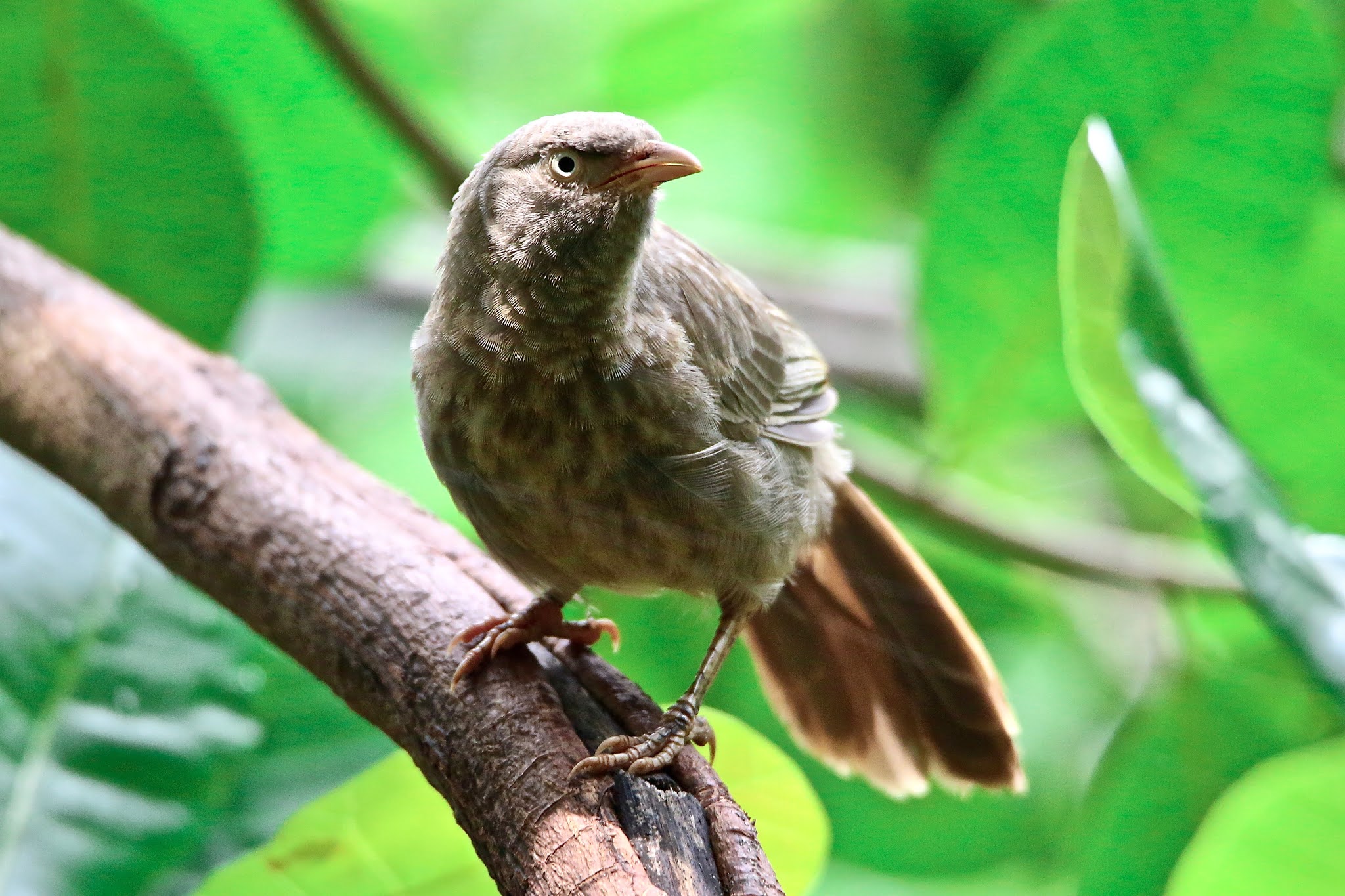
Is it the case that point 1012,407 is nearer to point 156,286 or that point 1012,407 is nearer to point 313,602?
point 313,602

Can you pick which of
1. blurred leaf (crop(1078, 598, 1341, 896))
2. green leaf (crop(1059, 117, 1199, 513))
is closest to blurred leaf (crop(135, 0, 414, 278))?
green leaf (crop(1059, 117, 1199, 513))

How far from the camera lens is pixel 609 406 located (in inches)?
62.1

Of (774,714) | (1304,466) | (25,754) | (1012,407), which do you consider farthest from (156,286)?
(1304,466)

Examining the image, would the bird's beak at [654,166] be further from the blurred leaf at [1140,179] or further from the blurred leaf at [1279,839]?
Result: the blurred leaf at [1279,839]

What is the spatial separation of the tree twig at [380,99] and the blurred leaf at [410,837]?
3.70 feet

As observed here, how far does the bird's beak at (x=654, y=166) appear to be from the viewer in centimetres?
143

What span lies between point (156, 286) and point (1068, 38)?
5.58ft

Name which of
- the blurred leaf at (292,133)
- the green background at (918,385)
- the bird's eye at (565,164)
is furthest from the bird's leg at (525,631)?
the blurred leaf at (292,133)

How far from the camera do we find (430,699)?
5.11ft

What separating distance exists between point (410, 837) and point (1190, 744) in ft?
4.22

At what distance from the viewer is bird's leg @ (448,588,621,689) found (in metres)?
1.59

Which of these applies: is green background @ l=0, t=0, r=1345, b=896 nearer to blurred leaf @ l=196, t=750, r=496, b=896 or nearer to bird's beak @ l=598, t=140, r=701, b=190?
blurred leaf @ l=196, t=750, r=496, b=896

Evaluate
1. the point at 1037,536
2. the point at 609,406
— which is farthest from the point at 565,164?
the point at 1037,536

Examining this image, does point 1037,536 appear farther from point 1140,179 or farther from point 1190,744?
point 1140,179
